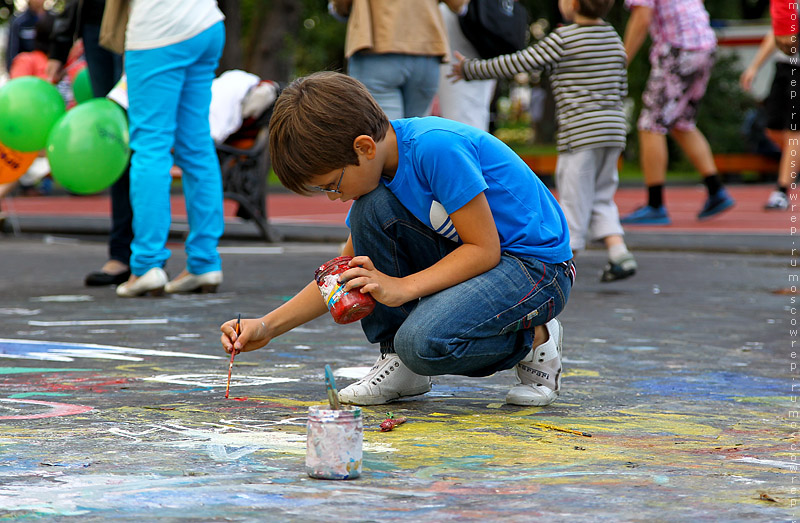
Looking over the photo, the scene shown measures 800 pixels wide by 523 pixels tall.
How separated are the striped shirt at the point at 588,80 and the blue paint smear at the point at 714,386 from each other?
8.64ft

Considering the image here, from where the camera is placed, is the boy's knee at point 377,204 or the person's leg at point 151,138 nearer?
the boy's knee at point 377,204

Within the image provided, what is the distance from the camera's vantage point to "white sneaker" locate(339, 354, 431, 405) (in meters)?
3.14

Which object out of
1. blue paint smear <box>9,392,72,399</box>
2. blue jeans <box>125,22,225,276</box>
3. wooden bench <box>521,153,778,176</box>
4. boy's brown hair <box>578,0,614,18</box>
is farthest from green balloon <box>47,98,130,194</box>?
wooden bench <box>521,153,778,176</box>

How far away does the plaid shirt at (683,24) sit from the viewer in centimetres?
827

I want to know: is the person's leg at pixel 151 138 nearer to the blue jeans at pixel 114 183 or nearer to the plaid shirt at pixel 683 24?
the blue jeans at pixel 114 183

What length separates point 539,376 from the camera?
3.17m

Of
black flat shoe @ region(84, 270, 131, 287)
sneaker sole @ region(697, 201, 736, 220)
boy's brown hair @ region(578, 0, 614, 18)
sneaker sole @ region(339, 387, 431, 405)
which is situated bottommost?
sneaker sole @ region(697, 201, 736, 220)

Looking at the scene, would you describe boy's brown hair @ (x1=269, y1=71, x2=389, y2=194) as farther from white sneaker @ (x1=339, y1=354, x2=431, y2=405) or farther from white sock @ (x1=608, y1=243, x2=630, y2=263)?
white sock @ (x1=608, y1=243, x2=630, y2=263)

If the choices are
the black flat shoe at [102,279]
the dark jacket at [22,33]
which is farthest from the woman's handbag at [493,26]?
the dark jacket at [22,33]

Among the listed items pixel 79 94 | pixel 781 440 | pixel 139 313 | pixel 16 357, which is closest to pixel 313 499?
pixel 781 440

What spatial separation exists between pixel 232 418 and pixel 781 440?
129 centimetres

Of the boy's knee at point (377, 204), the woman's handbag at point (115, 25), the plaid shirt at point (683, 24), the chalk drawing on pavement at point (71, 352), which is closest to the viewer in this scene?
the boy's knee at point (377, 204)

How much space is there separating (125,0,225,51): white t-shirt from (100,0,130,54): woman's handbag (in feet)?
0.32

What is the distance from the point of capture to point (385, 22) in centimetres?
566
